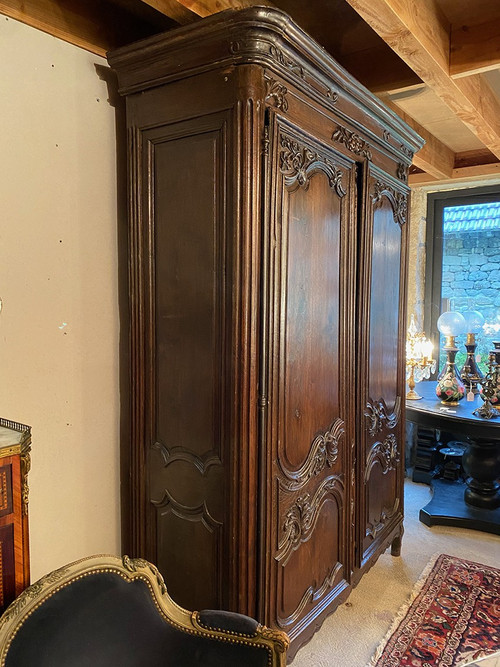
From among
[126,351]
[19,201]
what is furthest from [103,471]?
[19,201]

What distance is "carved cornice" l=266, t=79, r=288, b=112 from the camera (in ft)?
4.86

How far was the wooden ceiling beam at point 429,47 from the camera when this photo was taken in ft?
5.32

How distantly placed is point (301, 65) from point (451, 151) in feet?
8.34

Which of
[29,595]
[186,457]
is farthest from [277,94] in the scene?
[29,595]

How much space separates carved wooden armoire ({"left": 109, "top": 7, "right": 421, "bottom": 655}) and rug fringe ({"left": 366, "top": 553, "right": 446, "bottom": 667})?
251mm

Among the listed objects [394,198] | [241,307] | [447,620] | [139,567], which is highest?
[394,198]

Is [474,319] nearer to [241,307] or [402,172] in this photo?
[402,172]

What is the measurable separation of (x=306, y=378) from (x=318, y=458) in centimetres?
33

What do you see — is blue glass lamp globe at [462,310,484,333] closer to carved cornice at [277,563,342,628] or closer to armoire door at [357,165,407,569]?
armoire door at [357,165,407,569]

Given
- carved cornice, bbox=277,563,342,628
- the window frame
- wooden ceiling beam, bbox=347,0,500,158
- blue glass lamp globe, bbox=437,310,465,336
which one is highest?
wooden ceiling beam, bbox=347,0,500,158

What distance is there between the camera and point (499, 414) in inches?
114

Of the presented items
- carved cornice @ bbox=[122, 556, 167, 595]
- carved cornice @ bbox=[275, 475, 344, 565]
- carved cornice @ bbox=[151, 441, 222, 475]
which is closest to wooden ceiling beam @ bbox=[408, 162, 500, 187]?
carved cornice @ bbox=[275, 475, 344, 565]

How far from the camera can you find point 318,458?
1.87 metres

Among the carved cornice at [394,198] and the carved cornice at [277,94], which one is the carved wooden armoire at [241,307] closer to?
the carved cornice at [277,94]
